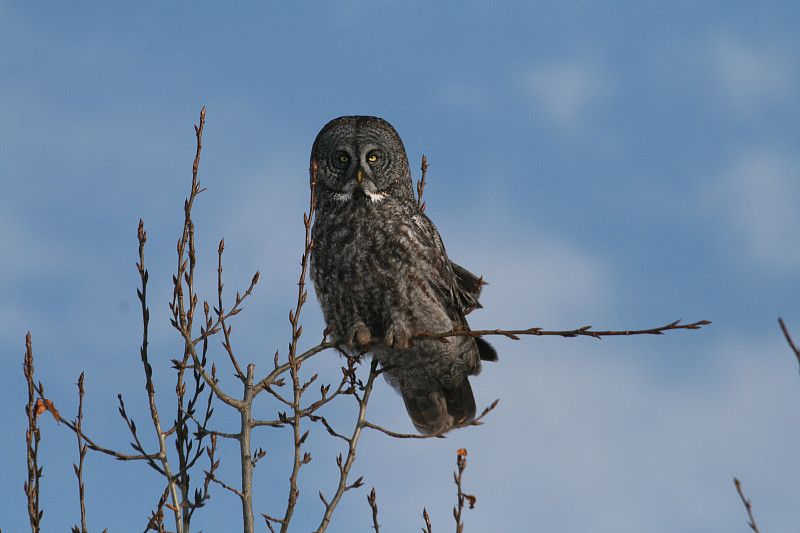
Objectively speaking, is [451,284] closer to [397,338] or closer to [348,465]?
[397,338]

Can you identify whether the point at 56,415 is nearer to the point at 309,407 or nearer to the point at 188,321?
the point at 188,321

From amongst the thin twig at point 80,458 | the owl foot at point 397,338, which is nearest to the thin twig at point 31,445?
the thin twig at point 80,458

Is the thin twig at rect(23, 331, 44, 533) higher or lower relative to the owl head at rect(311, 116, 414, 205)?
lower

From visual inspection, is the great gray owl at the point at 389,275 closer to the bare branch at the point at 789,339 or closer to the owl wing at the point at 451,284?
the owl wing at the point at 451,284

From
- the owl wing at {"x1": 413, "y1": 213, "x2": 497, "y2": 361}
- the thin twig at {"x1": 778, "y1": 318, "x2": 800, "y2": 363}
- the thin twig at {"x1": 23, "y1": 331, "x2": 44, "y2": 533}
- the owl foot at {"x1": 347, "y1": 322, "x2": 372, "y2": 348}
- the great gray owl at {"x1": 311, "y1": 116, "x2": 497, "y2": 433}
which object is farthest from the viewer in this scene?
the owl wing at {"x1": 413, "y1": 213, "x2": 497, "y2": 361}

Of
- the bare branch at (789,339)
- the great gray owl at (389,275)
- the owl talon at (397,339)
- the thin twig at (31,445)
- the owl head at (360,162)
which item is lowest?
the bare branch at (789,339)

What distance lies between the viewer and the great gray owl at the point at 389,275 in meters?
5.33

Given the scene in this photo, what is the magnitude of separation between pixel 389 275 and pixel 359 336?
1.53 feet

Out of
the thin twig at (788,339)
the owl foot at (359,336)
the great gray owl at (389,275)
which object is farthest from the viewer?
the great gray owl at (389,275)

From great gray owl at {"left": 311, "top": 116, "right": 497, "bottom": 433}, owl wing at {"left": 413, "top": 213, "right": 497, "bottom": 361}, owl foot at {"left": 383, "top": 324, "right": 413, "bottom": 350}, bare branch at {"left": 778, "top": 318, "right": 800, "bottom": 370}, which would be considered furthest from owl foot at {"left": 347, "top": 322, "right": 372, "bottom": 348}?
bare branch at {"left": 778, "top": 318, "right": 800, "bottom": 370}

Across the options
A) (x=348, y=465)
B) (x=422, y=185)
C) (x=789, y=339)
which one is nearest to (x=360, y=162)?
(x=422, y=185)

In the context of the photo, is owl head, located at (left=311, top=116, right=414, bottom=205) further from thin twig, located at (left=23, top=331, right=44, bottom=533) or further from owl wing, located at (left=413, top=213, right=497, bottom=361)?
thin twig, located at (left=23, top=331, right=44, bottom=533)

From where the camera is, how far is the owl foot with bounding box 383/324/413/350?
17.1 feet

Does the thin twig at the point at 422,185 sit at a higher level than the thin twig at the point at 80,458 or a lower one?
higher
